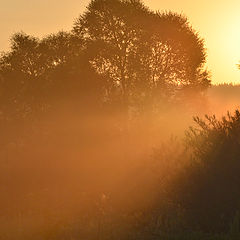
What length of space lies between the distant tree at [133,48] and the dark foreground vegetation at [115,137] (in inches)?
3.6

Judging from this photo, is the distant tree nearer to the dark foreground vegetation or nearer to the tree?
the dark foreground vegetation

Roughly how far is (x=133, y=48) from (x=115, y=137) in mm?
11400

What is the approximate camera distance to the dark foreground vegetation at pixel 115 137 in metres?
17.9

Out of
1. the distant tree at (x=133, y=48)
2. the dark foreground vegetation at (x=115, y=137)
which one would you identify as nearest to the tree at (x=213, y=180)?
the dark foreground vegetation at (x=115, y=137)

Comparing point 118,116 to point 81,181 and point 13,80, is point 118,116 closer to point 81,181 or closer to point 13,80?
point 13,80

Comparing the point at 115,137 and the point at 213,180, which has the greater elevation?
the point at 115,137

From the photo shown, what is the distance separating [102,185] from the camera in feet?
88.8

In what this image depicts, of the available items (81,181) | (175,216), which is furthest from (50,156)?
(175,216)

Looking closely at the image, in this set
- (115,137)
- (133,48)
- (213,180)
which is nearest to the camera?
(213,180)

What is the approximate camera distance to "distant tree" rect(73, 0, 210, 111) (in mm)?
49812

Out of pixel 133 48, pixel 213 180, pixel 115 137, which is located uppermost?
pixel 133 48

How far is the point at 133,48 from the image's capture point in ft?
164

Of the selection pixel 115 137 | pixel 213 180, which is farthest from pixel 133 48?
pixel 213 180

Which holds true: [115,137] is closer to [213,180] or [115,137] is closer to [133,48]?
[133,48]
